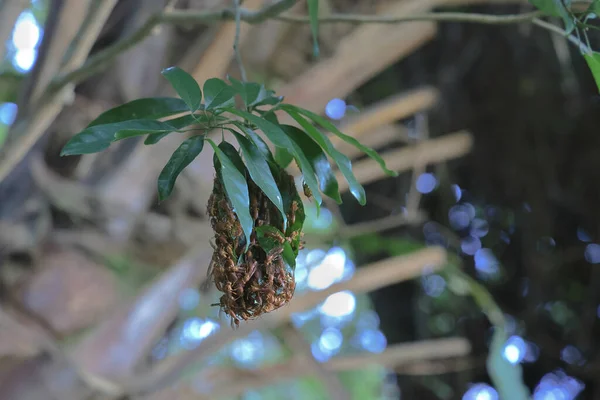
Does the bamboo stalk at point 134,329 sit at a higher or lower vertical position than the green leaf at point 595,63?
lower

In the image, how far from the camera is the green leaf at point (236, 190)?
0.86 ft

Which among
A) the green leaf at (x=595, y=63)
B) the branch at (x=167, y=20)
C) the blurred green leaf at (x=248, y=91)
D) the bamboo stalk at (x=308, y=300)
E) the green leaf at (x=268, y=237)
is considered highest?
the branch at (x=167, y=20)

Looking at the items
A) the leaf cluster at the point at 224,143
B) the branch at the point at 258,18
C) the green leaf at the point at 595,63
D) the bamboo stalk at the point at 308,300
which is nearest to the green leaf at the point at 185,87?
the leaf cluster at the point at 224,143

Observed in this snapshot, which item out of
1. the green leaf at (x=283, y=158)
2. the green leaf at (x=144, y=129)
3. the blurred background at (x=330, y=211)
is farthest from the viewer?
the blurred background at (x=330, y=211)

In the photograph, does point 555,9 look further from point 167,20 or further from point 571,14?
point 167,20

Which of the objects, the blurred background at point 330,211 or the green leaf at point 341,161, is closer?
the green leaf at point 341,161

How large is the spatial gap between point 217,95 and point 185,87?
19 mm

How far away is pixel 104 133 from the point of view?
28 cm

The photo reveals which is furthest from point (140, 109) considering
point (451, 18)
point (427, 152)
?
point (427, 152)

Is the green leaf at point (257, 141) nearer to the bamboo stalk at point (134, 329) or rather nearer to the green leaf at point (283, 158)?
the green leaf at point (283, 158)

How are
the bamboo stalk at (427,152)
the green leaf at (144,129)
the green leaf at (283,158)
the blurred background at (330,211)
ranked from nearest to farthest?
the green leaf at (144,129) < the green leaf at (283,158) < the blurred background at (330,211) < the bamboo stalk at (427,152)

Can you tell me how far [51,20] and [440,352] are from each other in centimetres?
79

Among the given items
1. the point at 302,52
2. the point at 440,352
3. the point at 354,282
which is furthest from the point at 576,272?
the point at 302,52

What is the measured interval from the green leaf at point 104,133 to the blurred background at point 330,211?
0.17m
